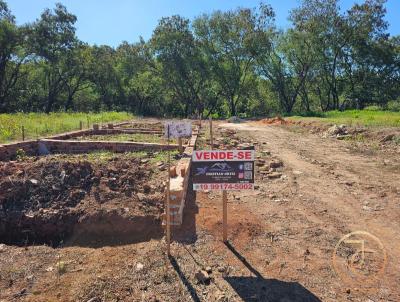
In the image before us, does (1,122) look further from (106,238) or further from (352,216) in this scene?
(352,216)

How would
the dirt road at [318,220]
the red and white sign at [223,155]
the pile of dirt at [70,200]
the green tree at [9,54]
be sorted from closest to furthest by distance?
1. the dirt road at [318,220]
2. the red and white sign at [223,155]
3. the pile of dirt at [70,200]
4. the green tree at [9,54]

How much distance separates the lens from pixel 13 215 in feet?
20.3

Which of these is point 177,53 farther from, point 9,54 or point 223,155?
point 223,155

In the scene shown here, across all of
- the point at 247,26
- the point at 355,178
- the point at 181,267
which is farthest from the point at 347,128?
the point at 247,26

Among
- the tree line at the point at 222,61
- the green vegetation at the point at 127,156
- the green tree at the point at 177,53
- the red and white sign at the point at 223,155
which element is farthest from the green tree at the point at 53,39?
the red and white sign at the point at 223,155

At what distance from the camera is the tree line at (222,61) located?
30.1 m

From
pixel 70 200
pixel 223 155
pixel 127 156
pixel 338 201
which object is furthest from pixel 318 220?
pixel 127 156

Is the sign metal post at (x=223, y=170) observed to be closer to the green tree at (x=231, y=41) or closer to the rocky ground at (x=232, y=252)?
the rocky ground at (x=232, y=252)

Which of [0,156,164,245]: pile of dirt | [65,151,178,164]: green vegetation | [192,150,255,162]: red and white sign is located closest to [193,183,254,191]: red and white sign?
[192,150,255,162]: red and white sign

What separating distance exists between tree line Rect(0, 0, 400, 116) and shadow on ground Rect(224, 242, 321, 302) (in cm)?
2875

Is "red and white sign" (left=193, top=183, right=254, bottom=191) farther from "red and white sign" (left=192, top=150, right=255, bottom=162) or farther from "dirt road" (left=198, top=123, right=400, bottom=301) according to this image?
"dirt road" (left=198, top=123, right=400, bottom=301)

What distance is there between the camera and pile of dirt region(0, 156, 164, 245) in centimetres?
588

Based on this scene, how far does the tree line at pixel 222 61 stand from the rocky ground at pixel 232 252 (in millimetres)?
25325

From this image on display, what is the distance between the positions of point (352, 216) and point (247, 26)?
2794cm
